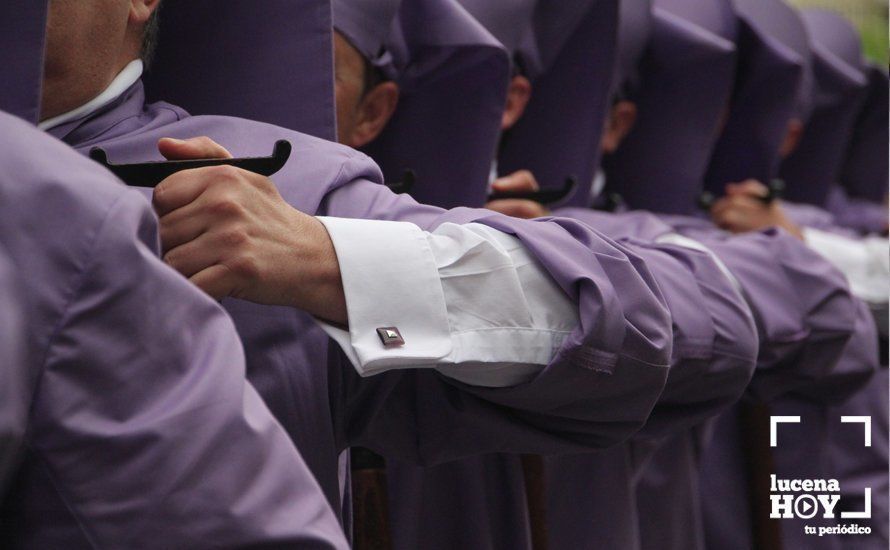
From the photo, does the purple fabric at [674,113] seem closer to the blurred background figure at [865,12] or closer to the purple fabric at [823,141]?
the purple fabric at [823,141]

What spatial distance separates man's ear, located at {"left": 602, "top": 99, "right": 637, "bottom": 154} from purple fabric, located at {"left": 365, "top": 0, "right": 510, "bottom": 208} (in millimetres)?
796

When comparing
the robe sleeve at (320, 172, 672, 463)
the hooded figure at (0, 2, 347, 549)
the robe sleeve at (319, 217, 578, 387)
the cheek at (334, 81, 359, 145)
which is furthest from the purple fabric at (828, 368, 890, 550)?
the hooded figure at (0, 2, 347, 549)

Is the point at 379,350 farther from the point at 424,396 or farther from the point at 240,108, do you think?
the point at 240,108

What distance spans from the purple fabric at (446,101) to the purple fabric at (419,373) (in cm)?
52

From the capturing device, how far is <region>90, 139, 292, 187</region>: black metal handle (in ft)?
4.11

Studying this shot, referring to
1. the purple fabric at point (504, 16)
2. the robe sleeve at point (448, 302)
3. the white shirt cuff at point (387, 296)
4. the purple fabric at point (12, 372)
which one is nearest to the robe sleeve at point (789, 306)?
the purple fabric at point (504, 16)

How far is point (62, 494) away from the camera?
0.91 m

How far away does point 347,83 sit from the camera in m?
2.03

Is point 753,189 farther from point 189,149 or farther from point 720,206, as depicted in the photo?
point 189,149

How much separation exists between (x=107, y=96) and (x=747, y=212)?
191 cm

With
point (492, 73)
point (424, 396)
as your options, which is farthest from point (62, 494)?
point (492, 73)

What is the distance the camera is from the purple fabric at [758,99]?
3189 millimetres

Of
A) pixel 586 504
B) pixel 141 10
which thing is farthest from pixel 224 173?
pixel 586 504

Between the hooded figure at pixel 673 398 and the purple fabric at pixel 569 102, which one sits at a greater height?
the purple fabric at pixel 569 102
